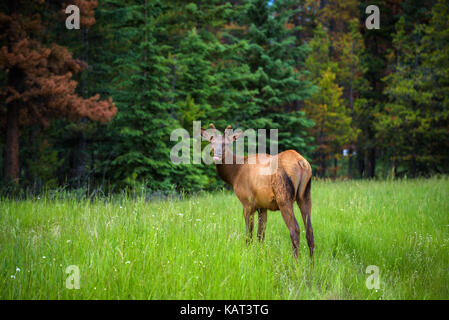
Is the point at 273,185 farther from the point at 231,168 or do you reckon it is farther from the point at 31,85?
the point at 31,85

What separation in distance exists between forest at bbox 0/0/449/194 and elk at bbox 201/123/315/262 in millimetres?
2519

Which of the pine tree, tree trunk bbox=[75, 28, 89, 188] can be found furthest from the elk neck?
tree trunk bbox=[75, 28, 89, 188]

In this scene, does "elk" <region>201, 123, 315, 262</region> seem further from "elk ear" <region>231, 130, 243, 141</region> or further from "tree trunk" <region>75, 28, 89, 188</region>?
"tree trunk" <region>75, 28, 89, 188</region>

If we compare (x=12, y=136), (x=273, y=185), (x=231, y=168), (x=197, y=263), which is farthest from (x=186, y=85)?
(x=197, y=263)

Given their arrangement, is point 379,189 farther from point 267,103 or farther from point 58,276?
point 58,276

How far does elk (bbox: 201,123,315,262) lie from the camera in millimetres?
4176

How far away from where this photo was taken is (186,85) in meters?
14.2

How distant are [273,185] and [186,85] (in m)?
11.0

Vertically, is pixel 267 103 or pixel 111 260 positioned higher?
pixel 267 103

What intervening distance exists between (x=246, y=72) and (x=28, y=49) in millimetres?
9787

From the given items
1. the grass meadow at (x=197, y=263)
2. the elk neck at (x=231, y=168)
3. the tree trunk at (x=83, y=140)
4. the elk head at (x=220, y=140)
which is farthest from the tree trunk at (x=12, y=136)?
the elk neck at (x=231, y=168)

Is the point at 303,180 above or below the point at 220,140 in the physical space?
below

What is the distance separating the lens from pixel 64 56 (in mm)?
11617
